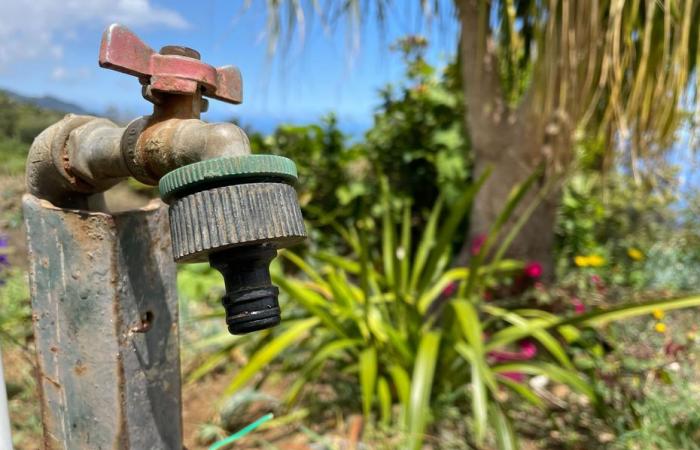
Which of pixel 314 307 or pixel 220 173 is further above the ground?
pixel 220 173

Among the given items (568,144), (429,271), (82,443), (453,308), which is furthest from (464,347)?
(82,443)

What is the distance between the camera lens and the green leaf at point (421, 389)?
165cm

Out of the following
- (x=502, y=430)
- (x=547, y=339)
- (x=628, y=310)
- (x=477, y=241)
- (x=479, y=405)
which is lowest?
(x=502, y=430)

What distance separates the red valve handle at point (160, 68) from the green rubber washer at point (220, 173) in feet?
0.49

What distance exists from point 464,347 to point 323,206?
2168 millimetres

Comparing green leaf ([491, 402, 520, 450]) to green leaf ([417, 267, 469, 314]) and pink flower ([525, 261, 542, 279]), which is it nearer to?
green leaf ([417, 267, 469, 314])

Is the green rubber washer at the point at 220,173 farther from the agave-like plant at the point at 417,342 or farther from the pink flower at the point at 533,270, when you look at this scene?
the pink flower at the point at 533,270

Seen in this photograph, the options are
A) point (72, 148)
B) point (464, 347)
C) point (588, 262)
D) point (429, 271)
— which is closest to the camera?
point (72, 148)

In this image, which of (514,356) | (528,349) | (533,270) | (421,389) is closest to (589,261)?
(533,270)

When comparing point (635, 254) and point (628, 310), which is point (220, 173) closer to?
point (628, 310)

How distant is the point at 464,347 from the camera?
1.96 m

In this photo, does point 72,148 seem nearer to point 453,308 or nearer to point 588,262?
point 453,308

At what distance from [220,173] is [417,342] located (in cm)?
170

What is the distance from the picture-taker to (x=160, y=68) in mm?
654
